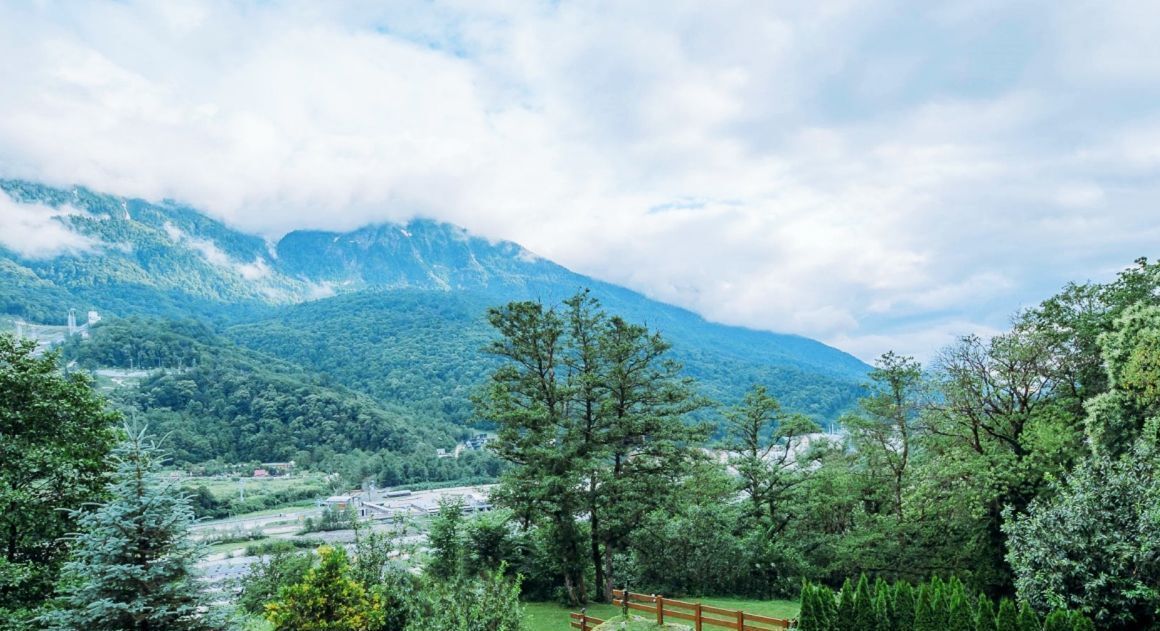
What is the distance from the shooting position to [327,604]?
39.4 ft

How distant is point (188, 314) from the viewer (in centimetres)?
17362

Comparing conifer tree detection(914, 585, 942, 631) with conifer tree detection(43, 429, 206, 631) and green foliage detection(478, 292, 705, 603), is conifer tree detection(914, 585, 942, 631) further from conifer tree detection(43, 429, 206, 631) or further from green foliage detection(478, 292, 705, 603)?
conifer tree detection(43, 429, 206, 631)

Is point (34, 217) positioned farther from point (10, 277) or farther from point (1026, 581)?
point (1026, 581)

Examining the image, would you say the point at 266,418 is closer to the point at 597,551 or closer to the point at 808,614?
the point at 597,551

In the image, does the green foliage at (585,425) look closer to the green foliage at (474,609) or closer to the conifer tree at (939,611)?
the green foliage at (474,609)

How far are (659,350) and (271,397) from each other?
86.8 metres

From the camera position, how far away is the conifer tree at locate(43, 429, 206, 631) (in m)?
7.91

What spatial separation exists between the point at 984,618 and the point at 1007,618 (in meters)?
0.38

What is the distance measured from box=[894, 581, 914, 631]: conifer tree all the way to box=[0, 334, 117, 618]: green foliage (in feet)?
53.3

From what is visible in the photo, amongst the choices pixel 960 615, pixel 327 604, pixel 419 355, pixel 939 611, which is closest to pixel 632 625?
pixel 939 611

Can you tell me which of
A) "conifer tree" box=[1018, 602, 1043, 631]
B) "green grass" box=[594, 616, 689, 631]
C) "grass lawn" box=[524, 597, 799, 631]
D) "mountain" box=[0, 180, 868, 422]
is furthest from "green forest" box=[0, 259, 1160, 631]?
"mountain" box=[0, 180, 868, 422]

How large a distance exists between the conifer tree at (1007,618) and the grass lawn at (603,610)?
6511 mm

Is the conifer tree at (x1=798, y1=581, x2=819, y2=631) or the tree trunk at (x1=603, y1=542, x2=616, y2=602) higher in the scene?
the conifer tree at (x1=798, y1=581, x2=819, y2=631)

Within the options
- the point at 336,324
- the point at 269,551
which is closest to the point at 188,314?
the point at 336,324
